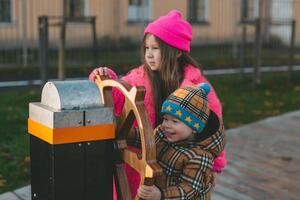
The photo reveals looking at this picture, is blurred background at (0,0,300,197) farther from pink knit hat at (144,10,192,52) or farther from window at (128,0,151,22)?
pink knit hat at (144,10,192,52)

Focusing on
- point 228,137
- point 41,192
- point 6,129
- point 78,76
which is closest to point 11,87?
point 78,76

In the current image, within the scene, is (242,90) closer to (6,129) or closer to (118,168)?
(6,129)

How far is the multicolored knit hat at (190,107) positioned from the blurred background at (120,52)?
8.51 feet

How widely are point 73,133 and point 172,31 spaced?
3.19 feet

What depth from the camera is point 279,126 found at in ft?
24.2

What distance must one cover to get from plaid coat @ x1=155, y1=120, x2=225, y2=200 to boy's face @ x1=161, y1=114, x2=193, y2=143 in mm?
34

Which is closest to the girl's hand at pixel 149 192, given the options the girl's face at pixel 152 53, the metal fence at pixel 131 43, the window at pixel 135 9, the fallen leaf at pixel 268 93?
the girl's face at pixel 152 53

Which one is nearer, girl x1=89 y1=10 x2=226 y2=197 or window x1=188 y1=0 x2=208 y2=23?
girl x1=89 y1=10 x2=226 y2=197

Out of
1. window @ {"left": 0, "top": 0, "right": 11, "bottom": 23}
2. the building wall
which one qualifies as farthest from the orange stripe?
window @ {"left": 0, "top": 0, "right": 11, "bottom": 23}

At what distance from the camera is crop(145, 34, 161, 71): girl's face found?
3022mm

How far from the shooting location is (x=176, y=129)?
2469 mm

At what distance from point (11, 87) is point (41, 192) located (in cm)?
795

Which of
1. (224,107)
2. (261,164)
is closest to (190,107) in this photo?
(261,164)

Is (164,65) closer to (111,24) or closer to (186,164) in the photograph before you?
(186,164)
